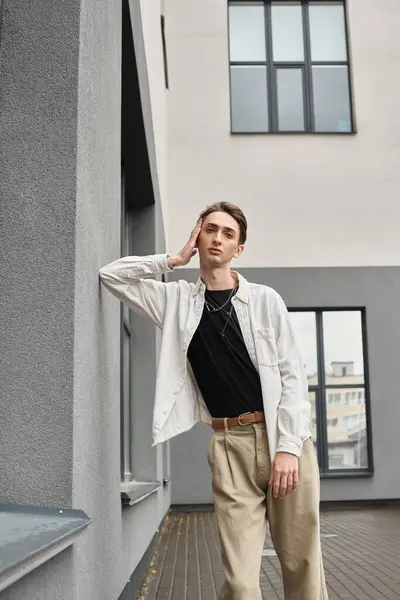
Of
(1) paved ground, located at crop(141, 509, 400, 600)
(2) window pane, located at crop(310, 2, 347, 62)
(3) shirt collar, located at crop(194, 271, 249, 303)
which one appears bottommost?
(1) paved ground, located at crop(141, 509, 400, 600)

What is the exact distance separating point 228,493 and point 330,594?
276 cm

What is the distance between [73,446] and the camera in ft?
8.00

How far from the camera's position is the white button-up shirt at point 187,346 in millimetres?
3131

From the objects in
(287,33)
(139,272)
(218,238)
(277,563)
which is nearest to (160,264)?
(139,272)

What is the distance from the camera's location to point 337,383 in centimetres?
1305

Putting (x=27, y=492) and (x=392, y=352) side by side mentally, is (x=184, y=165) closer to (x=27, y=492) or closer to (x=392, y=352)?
(x=392, y=352)

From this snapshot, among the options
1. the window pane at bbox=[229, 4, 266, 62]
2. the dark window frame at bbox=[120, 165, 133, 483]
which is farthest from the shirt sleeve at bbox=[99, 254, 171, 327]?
the window pane at bbox=[229, 4, 266, 62]

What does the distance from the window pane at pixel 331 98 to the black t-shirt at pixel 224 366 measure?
11.4 metres

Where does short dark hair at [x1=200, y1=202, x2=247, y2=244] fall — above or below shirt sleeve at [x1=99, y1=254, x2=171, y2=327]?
above

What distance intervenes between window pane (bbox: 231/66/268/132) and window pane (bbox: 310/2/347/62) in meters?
1.13

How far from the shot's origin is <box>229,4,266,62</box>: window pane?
46.9ft

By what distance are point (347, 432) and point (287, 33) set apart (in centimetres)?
743

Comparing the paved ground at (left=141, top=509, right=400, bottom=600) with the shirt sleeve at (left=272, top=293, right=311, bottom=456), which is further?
the paved ground at (left=141, top=509, right=400, bottom=600)

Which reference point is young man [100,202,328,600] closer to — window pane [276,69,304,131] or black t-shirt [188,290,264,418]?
black t-shirt [188,290,264,418]
